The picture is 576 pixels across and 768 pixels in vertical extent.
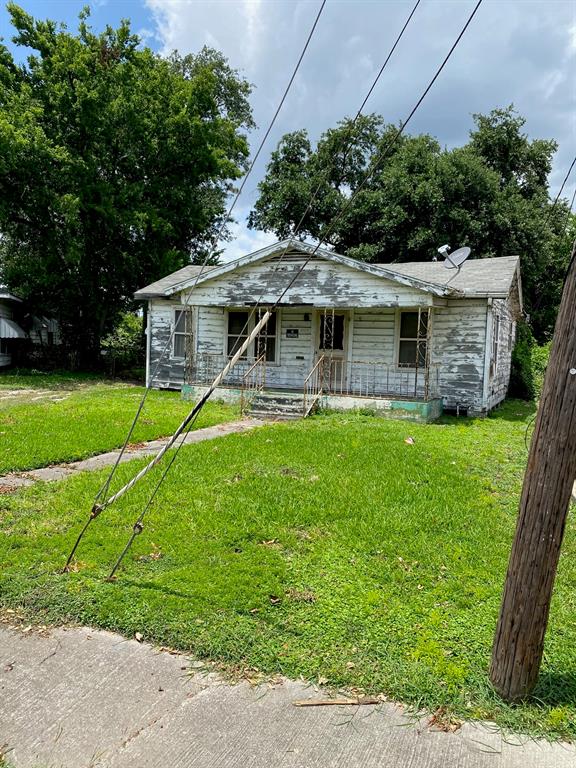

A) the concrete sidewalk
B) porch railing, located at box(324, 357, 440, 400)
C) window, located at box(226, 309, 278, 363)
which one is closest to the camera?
the concrete sidewalk

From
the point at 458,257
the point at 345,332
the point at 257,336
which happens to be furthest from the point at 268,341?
the point at 458,257

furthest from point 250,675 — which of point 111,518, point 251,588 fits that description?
point 111,518

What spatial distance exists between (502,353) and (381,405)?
564 centimetres

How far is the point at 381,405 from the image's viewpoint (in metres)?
12.4

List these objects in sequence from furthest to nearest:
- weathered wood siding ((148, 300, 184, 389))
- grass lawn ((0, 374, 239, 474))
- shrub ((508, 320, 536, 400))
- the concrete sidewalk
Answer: shrub ((508, 320, 536, 400)) → weathered wood siding ((148, 300, 184, 389)) → grass lawn ((0, 374, 239, 474)) → the concrete sidewalk

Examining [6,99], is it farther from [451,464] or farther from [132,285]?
[451,464]

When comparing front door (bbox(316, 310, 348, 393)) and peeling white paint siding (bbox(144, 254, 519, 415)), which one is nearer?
peeling white paint siding (bbox(144, 254, 519, 415))

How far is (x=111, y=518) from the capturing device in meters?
5.20

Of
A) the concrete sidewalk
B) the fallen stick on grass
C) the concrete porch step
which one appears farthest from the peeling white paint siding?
the fallen stick on grass

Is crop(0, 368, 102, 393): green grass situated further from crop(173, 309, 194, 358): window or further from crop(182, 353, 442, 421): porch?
crop(182, 353, 442, 421): porch

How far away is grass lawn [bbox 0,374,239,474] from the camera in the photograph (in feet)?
25.7

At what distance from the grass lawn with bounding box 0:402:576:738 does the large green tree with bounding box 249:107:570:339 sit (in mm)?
18805

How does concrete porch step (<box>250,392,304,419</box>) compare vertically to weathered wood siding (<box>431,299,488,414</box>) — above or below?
below

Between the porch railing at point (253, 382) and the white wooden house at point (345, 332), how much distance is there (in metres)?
0.04
